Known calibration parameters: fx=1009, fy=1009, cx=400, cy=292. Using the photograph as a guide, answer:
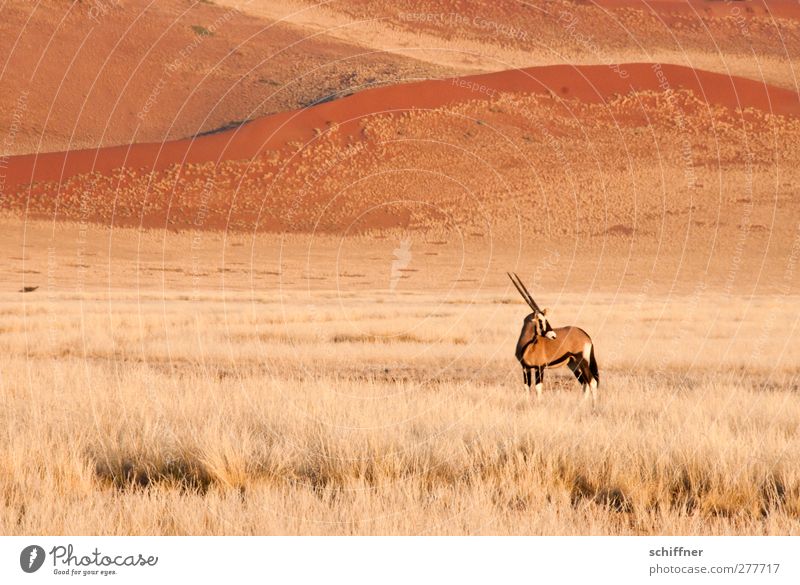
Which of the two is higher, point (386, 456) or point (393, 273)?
point (393, 273)

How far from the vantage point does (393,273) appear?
212ft

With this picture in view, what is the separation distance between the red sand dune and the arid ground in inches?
15.5

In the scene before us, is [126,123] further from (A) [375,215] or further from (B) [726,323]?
(B) [726,323]

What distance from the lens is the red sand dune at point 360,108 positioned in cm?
8712

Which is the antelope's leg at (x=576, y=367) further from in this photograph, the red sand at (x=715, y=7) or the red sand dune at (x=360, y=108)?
the red sand at (x=715, y=7)

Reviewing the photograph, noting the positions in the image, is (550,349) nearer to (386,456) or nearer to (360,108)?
(386,456)

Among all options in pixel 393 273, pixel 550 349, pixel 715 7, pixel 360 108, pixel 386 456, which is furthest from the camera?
pixel 715 7

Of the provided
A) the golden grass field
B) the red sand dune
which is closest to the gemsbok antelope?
the golden grass field

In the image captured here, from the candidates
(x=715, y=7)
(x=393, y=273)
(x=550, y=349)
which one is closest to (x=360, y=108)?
(x=393, y=273)

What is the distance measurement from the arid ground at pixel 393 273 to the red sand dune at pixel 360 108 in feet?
1.29

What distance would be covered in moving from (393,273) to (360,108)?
30.0m

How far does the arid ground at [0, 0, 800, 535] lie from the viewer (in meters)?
8.99

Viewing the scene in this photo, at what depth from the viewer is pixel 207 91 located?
116500mm

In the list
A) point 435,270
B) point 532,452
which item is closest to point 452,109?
point 435,270
